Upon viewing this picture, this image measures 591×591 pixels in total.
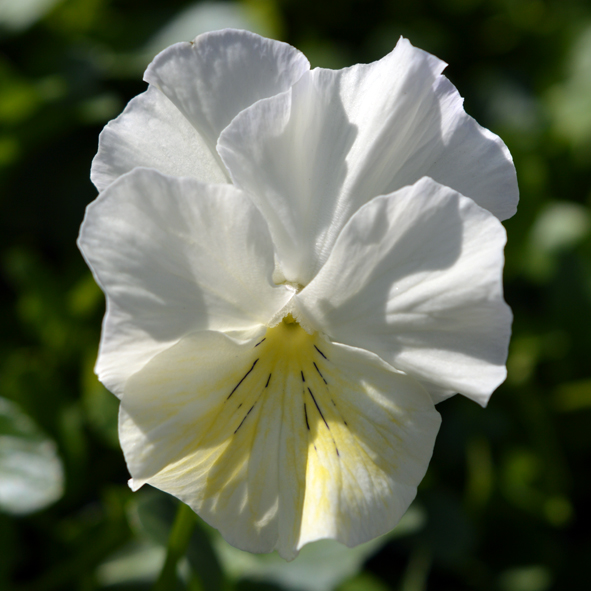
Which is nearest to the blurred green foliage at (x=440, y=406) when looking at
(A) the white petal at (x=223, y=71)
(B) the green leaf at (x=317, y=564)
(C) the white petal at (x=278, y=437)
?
(B) the green leaf at (x=317, y=564)

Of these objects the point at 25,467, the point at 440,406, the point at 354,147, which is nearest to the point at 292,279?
the point at 354,147

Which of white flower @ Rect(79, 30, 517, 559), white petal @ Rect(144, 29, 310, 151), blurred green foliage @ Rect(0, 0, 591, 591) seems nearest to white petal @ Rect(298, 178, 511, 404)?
white flower @ Rect(79, 30, 517, 559)

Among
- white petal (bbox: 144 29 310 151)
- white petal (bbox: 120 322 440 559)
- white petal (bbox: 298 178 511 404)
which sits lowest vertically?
white petal (bbox: 120 322 440 559)

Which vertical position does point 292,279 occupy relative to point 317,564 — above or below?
above

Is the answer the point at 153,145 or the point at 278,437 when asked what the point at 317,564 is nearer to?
the point at 278,437

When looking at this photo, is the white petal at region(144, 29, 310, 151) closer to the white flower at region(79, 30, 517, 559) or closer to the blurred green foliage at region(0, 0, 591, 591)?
the white flower at region(79, 30, 517, 559)

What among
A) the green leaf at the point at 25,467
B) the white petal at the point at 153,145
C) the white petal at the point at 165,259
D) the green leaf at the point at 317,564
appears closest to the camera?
the white petal at the point at 165,259

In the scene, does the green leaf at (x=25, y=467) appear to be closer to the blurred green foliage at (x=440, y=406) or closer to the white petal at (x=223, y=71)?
the blurred green foliage at (x=440, y=406)
